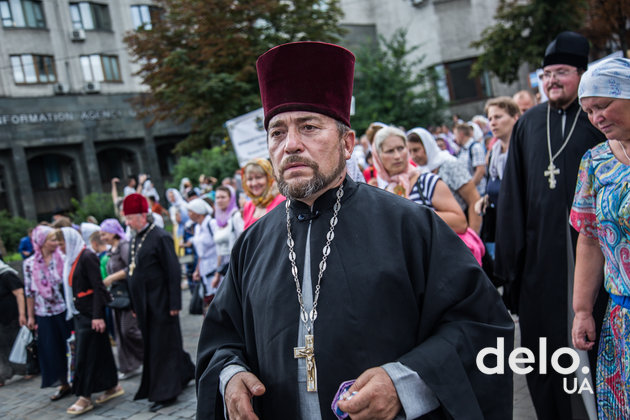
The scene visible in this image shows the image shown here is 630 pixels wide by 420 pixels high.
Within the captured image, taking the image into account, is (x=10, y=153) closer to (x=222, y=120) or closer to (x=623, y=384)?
(x=222, y=120)

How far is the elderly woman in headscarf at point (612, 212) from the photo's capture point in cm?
251

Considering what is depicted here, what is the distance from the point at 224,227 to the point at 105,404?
2.50m

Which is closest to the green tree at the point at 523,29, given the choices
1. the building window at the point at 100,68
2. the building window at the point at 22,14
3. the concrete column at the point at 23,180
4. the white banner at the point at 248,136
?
the white banner at the point at 248,136

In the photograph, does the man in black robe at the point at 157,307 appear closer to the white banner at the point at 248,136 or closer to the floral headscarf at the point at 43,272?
the floral headscarf at the point at 43,272

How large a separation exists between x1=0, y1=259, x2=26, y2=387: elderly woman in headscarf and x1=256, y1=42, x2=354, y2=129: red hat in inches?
273

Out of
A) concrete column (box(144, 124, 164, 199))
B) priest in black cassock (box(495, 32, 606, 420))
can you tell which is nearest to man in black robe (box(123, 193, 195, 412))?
priest in black cassock (box(495, 32, 606, 420))

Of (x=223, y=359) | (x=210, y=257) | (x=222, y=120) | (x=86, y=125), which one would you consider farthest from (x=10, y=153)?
(x=223, y=359)

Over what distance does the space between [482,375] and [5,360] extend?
8080mm

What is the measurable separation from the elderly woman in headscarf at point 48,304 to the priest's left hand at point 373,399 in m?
6.39

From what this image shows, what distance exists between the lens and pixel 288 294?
2010mm

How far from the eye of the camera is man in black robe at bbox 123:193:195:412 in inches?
238

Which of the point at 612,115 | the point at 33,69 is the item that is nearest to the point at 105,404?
the point at 612,115

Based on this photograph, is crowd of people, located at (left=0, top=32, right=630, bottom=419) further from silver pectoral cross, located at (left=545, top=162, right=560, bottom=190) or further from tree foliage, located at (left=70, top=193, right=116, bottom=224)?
tree foliage, located at (left=70, top=193, right=116, bottom=224)

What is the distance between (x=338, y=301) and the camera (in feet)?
6.26
